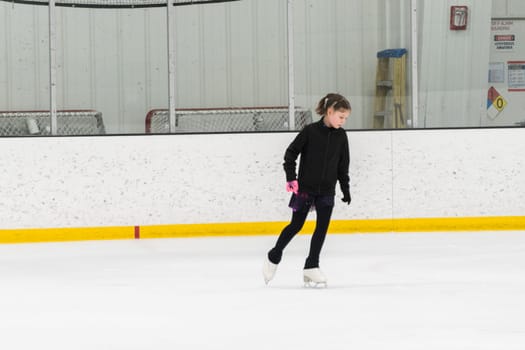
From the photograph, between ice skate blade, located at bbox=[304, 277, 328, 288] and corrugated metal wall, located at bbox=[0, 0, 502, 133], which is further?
corrugated metal wall, located at bbox=[0, 0, 502, 133]

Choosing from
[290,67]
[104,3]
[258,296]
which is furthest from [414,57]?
[258,296]

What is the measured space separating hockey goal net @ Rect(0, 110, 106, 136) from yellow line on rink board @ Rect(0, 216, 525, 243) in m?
0.88

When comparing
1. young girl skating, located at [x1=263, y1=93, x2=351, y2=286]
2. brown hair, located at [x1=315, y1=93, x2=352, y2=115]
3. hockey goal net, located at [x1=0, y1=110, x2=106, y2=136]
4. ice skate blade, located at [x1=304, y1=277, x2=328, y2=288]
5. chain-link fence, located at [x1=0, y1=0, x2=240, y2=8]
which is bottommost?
ice skate blade, located at [x1=304, y1=277, x2=328, y2=288]

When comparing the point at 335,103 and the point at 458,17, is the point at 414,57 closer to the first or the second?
the point at 458,17

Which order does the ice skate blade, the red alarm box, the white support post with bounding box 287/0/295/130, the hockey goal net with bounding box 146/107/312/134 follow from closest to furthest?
the ice skate blade < the hockey goal net with bounding box 146/107/312/134 < the white support post with bounding box 287/0/295/130 < the red alarm box

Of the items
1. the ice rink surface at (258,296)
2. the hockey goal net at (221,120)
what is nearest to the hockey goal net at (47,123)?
the hockey goal net at (221,120)

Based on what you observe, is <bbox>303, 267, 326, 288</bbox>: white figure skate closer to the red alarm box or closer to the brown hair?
the brown hair

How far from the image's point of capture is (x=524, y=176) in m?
9.51

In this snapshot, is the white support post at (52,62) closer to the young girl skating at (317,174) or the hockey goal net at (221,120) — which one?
the hockey goal net at (221,120)

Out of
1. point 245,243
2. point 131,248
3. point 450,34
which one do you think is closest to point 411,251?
point 245,243

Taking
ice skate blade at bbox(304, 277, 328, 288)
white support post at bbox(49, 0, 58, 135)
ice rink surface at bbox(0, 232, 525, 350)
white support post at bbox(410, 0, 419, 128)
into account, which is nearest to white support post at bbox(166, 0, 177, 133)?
white support post at bbox(49, 0, 58, 135)

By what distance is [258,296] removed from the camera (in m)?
5.70

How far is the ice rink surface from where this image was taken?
439cm

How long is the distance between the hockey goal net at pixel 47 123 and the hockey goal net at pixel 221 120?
0.47 metres
